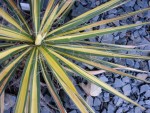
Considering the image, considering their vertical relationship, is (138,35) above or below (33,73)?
above

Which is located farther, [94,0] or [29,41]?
[94,0]

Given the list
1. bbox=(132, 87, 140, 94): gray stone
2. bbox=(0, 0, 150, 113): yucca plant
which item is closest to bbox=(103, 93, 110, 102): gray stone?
bbox=(132, 87, 140, 94): gray stone

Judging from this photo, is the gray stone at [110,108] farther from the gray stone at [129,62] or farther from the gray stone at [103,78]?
the gray stone at [129,62]

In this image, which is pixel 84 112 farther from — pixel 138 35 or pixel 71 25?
pixel 138 35

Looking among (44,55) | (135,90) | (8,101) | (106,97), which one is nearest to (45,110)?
(8,101)

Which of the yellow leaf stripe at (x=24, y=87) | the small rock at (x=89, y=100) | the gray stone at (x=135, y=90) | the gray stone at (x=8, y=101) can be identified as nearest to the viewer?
the yellow leaf stripe at (x=24, y=87)

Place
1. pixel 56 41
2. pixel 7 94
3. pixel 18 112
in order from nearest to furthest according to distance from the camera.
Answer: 1. pixel 18 112
2. pixel 56 41
3. pixel 7 94

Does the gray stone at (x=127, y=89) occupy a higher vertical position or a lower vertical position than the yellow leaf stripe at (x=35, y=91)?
lower

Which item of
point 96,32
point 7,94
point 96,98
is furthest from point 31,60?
point 96,98

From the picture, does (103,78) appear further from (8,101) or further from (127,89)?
(8,101)

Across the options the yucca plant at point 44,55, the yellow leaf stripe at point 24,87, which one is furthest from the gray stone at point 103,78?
the yellow leaf stripe at point 24,87

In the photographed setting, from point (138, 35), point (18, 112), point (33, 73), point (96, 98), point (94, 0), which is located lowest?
point (96, 98)
